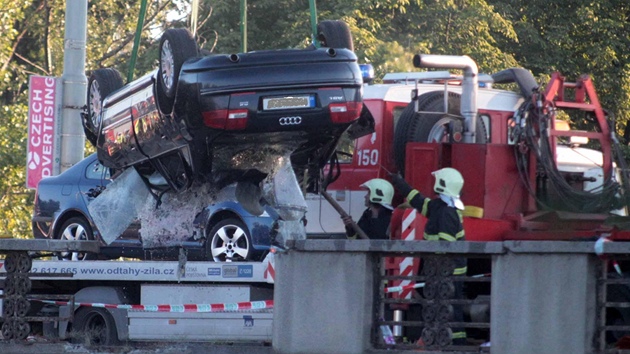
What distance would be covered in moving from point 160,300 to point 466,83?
3364 millimetres

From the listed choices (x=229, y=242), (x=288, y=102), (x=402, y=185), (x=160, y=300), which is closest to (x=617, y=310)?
(x=402, y=185)

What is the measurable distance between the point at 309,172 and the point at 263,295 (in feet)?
4.06

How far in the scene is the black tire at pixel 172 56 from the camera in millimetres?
8656

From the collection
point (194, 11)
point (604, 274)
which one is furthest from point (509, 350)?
point (194, 11)

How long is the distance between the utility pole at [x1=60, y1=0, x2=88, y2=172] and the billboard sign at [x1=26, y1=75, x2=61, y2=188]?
5.4 inches

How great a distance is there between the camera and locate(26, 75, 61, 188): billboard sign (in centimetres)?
1402

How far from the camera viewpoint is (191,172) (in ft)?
30.5

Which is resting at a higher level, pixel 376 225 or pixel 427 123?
pixel 427 123

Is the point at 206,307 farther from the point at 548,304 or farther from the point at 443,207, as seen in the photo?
the point at 548,304

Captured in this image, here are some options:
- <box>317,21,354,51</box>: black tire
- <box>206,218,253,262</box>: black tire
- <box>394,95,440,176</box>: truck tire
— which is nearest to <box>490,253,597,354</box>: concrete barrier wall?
<box>394,95,440,176</box>: truck tire

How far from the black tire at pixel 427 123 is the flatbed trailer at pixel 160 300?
1.53 metres

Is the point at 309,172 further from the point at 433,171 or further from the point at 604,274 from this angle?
the point at 604,274

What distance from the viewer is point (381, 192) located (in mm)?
9688

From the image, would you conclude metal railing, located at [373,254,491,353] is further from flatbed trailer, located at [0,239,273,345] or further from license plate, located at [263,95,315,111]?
flatbed trailer, located at [0,239,273,345]
